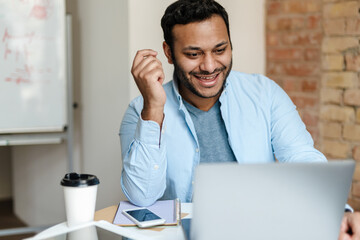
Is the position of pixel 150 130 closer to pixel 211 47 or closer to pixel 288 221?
pixel 211 47

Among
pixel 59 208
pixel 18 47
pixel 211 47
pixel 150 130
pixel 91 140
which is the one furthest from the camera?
pixel 59 208

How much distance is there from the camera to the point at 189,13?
1.61 metres

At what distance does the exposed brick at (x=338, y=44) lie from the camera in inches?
88.6

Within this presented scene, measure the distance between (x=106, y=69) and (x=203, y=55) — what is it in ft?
3.67

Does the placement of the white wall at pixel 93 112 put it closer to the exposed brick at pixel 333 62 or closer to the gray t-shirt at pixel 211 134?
the gray t-shirt at pixel 211 134

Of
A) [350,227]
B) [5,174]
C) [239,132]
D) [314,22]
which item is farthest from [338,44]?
[5,174]

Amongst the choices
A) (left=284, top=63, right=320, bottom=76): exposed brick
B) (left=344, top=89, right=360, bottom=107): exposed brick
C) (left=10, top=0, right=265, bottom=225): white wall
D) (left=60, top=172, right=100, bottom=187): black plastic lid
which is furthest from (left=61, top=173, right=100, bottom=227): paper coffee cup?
(left=284, top=63, right=320, bottom=76): exposed brick

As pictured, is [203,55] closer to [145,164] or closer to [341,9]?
[145,164]

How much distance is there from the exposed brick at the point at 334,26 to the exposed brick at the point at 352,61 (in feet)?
0.38

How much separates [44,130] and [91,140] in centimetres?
30

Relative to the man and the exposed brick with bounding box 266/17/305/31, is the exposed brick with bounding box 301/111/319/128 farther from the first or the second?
the man

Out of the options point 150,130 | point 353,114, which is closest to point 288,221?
point 150,130

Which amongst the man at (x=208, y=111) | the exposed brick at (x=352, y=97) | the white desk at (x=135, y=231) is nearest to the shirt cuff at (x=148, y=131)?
the man at (x=208, y=111)

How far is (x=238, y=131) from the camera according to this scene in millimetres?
1638
